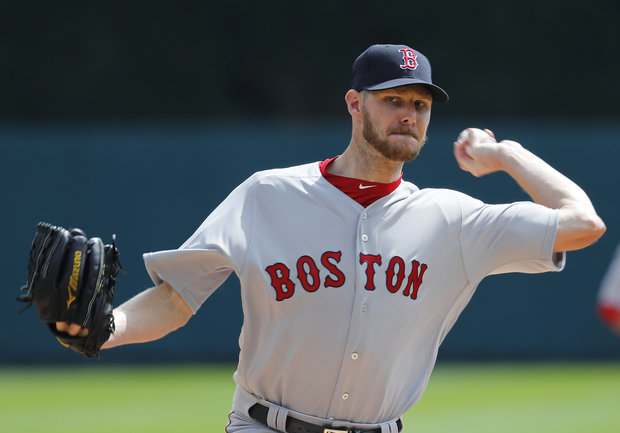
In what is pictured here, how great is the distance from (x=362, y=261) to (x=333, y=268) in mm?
100

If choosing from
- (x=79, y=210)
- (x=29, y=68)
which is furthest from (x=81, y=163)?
(x=29, y=68)

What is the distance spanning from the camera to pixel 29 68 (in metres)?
15.5

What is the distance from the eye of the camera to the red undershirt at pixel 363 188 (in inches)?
143

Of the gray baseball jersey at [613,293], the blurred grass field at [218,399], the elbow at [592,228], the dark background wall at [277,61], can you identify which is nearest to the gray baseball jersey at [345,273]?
the elbow at [592,228]

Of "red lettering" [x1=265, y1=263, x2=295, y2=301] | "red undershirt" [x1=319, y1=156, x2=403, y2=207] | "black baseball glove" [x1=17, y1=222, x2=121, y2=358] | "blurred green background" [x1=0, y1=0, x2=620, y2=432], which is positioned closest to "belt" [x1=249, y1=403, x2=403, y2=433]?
"red lettering" [x1=265, y1=263, x2=295, y2=301]

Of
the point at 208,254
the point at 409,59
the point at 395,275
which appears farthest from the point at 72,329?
the point at 409,59

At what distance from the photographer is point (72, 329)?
3316 millimetres

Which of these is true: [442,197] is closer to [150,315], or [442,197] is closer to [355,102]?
[355,102]

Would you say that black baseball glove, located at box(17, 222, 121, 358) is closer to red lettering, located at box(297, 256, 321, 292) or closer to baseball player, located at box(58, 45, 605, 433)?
baseball player, located at box(58, 45, 605, 433)

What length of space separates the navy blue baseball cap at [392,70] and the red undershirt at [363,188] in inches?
12.9

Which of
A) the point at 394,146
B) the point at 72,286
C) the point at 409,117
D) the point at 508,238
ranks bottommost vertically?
the point at 72,286

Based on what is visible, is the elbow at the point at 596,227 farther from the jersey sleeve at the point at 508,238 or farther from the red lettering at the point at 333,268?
the red lettering at the point at 333,268

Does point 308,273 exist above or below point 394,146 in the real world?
below

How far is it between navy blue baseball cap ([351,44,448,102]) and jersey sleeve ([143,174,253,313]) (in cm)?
56
